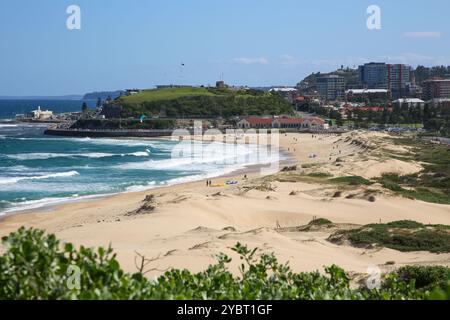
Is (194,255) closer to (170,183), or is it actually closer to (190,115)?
(170,183)

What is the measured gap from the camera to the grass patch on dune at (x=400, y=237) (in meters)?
18.4

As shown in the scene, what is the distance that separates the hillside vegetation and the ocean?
32.9 meters

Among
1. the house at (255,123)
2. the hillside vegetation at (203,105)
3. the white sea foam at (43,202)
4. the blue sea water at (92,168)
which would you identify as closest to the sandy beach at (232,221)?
the white sea foam at (43,202)

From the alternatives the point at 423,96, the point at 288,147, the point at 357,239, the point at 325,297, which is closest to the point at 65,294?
the point at 325,297

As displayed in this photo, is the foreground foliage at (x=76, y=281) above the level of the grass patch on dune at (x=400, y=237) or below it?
above

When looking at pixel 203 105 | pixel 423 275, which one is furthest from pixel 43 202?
pixel 203 105

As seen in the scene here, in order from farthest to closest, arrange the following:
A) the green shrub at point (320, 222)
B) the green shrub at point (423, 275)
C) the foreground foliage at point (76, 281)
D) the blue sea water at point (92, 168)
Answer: the blue sea water at point (92, 168), the green shrub at point (320, 222), the green shrub at point (423, 275), the foreground foliage at point (76, 281)

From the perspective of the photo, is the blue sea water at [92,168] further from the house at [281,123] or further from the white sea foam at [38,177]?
the house at [281,123]

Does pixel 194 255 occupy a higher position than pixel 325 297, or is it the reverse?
pixel 325 297

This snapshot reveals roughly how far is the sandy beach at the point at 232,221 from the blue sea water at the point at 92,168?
323 centimetres

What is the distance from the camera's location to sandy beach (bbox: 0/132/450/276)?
1644cm

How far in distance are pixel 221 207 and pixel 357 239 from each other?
7988mm

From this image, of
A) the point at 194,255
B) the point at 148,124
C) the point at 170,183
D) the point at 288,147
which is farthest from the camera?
the point at 148,124
